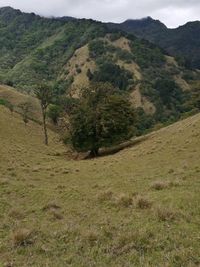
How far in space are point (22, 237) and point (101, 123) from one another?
49.2 meters

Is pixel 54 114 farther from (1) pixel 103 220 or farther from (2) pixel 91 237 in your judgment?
(2) pixel 91 237

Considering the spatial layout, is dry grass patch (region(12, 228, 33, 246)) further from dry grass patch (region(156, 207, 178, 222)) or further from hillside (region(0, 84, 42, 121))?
hillside (region(0, 84, 42, 121))

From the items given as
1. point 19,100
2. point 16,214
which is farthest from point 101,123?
point 19,100

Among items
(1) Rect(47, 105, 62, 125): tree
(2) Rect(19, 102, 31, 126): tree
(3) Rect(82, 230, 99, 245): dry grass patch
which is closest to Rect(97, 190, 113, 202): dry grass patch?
(3) Rect(82, 230, 99, 245): dry grass patch

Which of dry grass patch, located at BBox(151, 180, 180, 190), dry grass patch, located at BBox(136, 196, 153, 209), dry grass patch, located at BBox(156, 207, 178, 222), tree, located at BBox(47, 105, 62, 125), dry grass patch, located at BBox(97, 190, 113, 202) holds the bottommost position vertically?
tree, located at BBox(47, 105, 62, 125)

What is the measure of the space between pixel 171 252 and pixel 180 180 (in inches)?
439

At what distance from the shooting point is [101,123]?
204 ft

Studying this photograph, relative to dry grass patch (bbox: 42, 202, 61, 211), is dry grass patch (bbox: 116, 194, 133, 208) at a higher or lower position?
higher

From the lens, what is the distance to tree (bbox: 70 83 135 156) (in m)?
62.6

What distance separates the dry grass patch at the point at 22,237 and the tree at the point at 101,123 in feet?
159

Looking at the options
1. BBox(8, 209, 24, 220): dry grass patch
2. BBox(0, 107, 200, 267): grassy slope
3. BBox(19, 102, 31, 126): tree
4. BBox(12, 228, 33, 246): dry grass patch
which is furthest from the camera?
BBox(19, 102, 31, 126): tree

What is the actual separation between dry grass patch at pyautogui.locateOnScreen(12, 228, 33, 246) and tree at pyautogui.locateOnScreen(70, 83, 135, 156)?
48.6 meters

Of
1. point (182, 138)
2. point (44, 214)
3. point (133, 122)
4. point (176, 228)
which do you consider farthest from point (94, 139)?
point (176, 228)

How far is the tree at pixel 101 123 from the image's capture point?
205ft
